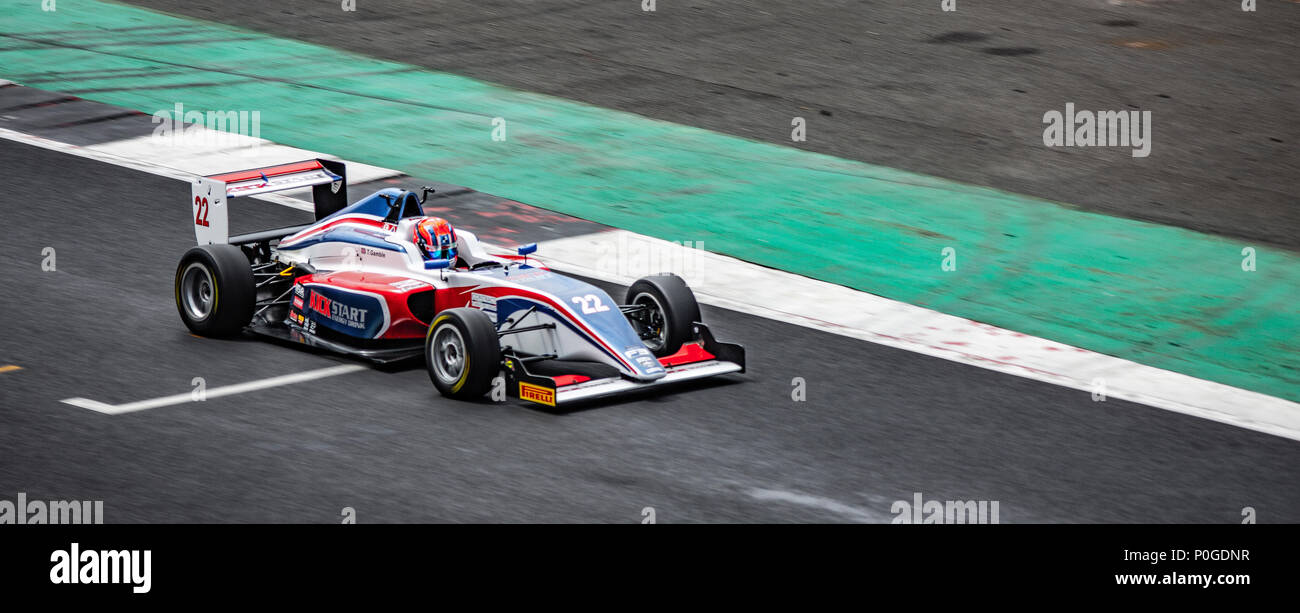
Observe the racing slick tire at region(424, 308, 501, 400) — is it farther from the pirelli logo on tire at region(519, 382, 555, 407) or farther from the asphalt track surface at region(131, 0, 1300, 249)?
the asphalt track surface at region(131, 0, 1300, 249)

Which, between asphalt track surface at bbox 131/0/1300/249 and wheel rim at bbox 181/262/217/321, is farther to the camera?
asphalt track surface at bbox 131/0/1300/249

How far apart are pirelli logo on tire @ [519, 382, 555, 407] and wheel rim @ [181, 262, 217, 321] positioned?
2.71 m

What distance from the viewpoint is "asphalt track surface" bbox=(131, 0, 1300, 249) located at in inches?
663

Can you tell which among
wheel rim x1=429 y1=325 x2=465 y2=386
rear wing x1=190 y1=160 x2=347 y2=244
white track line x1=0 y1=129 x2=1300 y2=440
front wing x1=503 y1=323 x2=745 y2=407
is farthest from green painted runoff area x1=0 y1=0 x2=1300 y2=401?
wheel rim x1=429 y1=325 x2=465 y2=386

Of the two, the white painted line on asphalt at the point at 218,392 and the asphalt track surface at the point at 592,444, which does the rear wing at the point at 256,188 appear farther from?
the white painted line on asphalt at the point at 218,392

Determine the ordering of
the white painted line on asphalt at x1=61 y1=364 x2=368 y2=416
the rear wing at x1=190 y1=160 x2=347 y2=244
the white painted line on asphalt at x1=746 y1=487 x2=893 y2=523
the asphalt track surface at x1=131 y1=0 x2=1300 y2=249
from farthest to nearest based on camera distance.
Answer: the asphalt track surface at x1=131 y1=0 x2=1300 y2=249 → the rear wing at x1=190 y1=160 x2=347 y2=244 → the white painted line on asphalt at x1=61 y1=364 x2=368 y2=416 → the white painted line on asphalt at x1=746 y1=487 x2=893 y2=523

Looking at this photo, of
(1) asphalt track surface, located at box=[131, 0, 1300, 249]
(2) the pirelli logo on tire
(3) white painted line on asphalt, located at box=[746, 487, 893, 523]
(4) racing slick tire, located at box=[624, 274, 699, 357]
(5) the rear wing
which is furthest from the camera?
(1) asphalt track surface, located at box=[131, 0, 1300, 249]

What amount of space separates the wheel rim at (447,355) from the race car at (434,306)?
1cm

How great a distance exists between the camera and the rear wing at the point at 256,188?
A: 11641 millimetres

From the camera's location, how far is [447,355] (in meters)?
10.2

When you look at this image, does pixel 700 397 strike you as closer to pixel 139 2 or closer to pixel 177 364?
pixel 177 364

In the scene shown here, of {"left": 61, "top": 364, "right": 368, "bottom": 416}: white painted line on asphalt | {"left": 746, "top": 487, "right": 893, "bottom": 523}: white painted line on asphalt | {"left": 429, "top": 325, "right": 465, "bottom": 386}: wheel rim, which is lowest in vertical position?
{"left": 746, "top": 487, "right": 893, "bottom": 523}: white painted line on asphalt

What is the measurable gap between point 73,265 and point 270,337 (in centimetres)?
260

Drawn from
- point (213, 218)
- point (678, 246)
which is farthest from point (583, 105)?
point (213, 218)
